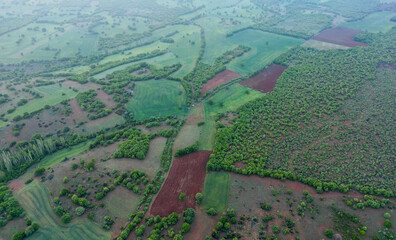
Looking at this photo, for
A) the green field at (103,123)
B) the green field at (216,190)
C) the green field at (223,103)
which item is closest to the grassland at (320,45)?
the green field at (223,103)

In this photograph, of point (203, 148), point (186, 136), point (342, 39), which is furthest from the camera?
point (342, 39)

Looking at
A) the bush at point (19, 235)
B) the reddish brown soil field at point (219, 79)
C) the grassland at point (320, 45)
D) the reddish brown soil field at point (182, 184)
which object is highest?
the grassland at point (320, 45)

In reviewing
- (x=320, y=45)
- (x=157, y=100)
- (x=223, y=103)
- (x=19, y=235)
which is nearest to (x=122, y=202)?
(x=19, y=235)

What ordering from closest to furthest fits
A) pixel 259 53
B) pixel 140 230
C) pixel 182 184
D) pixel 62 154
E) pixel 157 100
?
pixel 140 230, pixel 182 184, pixel 62 154, pixel 157 100, pixel 259 53

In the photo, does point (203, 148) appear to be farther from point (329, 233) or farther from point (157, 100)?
point (329, 233)

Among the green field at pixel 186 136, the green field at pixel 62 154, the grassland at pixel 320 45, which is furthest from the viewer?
the grassland at pixel 320 45

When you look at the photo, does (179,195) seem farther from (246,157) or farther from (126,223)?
(246,157)

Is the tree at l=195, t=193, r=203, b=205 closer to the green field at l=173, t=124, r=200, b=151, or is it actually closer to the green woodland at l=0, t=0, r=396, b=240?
the green woodland at l=0, t=0, r=396, b=240

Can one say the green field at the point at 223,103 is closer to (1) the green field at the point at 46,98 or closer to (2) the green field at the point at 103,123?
(2) the green field at the point at 103,123
